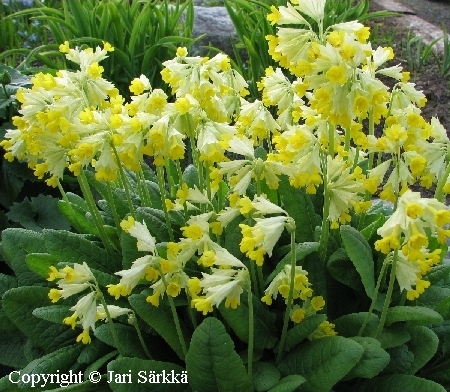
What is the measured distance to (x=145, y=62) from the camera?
4.21m

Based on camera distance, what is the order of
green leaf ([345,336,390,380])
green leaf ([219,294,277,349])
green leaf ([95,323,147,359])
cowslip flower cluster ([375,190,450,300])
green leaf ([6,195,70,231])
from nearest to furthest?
cowslip flower cluster ([375,190,450,300])
green leaf ([345,336,390,380])
green leaf ([219,294,277,349])
green leaf ([95,323,147,359])
green leaf ([6,195,70,231])

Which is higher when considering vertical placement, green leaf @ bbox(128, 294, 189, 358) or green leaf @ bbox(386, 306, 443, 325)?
green leaf @ bbox(386, 306, 443, 325)

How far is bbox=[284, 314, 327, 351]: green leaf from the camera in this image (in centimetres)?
176

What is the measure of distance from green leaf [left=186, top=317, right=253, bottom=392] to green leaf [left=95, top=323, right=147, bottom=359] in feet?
0.78

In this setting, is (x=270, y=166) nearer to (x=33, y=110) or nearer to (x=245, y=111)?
(x=245, y=111)

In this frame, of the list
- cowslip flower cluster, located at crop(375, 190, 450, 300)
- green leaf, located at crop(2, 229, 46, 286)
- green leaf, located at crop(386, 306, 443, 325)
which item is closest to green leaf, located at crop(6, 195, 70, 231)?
green leaf, located at crop(2, 229, 46, 286)

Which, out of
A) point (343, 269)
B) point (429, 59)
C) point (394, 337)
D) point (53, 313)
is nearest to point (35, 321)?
point (53, 313)

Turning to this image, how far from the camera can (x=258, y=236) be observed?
59.2 inches

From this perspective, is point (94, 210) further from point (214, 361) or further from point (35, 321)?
point (214, 361)

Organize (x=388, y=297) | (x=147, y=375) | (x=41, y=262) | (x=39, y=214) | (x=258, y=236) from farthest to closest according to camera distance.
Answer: (x=39, y=214)
(x=41, y=262)
(x=147, y=375)
(x=388, y=297)
(x=258, y=236)

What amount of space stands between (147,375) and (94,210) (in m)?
0.58

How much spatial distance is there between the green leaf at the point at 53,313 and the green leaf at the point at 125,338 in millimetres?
151

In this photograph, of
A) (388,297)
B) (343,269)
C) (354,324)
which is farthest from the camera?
(343,269)

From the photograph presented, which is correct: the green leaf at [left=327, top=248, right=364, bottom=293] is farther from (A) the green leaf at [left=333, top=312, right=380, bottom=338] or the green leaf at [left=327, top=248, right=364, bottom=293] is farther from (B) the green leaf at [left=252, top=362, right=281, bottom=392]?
(B) the green leaf at [left=252, top=362, right=281, bottom=392]
